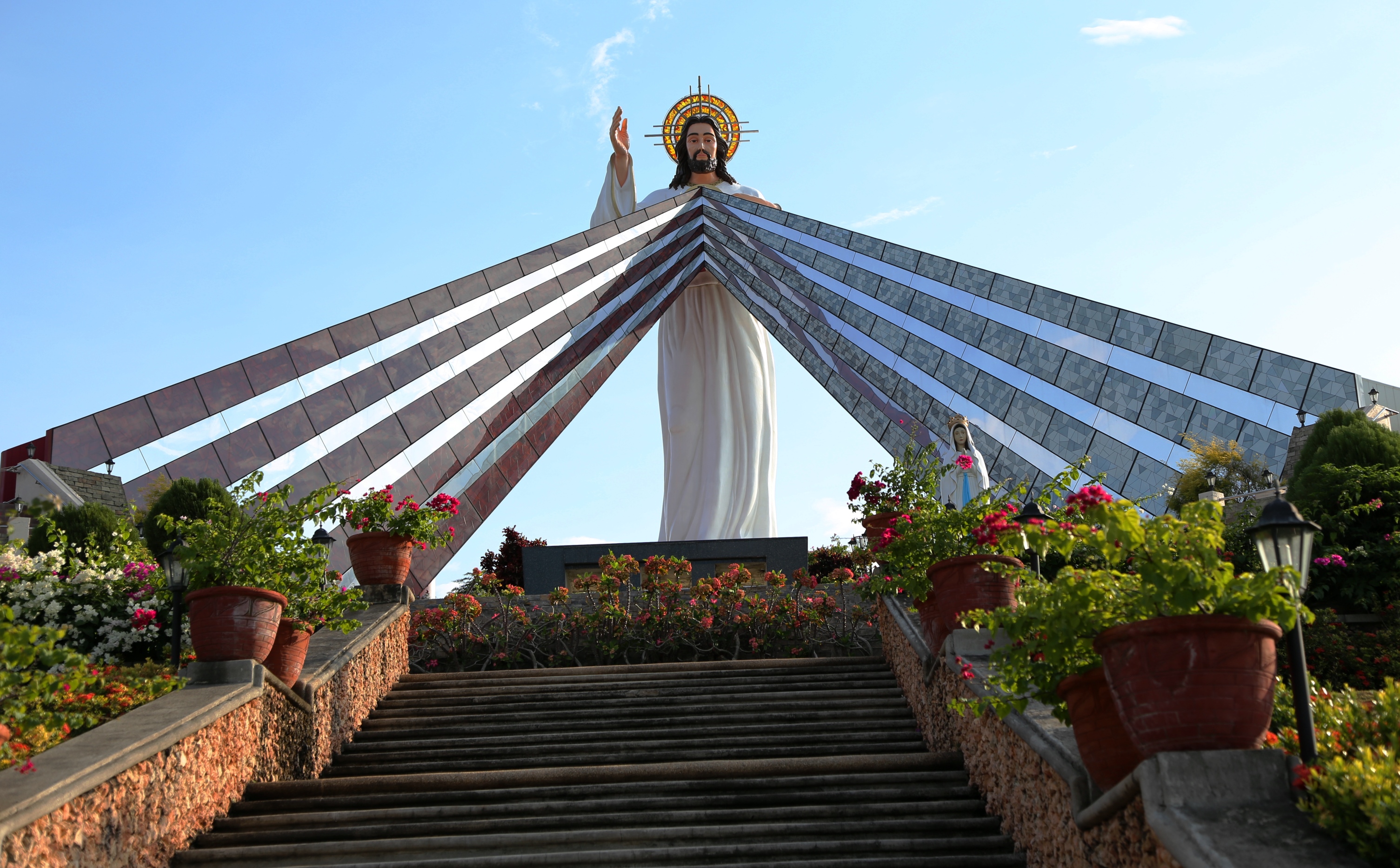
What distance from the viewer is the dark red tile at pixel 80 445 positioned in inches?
420

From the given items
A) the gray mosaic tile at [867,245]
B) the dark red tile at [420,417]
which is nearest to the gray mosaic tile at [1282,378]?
the gray mosaic tile at [867,245]

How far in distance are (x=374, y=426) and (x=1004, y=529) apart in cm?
983

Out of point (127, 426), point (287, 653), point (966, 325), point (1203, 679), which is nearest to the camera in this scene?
point (1203, 679)

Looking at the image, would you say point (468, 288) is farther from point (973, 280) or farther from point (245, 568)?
point (245, 568)

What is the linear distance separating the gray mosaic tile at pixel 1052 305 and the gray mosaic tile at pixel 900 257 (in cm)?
211

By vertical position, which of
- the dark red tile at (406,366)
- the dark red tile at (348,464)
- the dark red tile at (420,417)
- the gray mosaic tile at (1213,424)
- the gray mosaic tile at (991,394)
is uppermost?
the gray mosaic tile at (1213,424)

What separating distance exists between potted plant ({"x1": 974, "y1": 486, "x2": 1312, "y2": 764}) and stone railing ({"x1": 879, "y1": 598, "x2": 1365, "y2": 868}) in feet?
0.34

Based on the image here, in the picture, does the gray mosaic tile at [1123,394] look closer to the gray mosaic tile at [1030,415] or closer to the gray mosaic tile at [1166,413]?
the gray mosaic tile at [1166,413]

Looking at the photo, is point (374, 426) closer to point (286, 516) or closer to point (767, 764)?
point (286, 516)

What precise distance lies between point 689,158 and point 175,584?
562 inches

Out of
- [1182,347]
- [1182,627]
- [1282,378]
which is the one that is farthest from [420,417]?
Result: [1182,627]

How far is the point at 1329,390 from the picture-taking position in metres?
12.8

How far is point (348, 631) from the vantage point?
22.2ft

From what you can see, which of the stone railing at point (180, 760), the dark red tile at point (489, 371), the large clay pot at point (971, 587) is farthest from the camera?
the dark red tile at point (489, 371)
